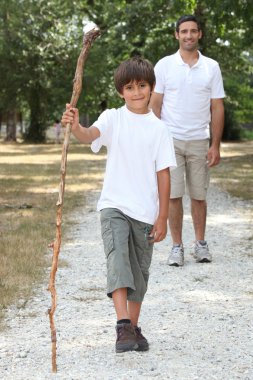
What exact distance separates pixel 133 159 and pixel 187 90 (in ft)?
8.48

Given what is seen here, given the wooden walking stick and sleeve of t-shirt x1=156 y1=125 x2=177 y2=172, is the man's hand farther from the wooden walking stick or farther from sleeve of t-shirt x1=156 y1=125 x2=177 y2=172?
the wooden walking stick

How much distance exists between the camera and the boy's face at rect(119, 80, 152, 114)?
14.3ft

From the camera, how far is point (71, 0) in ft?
121

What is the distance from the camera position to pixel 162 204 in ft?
14.4

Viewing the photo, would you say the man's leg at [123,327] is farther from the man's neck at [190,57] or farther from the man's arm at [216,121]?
the man's neck at [190,57]

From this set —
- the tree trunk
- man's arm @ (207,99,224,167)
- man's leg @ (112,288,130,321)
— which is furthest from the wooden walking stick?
the tree trunk

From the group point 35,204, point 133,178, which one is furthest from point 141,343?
point 35,204

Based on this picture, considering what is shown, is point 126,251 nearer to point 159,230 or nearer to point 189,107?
point 159,230

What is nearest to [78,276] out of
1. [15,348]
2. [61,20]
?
[15,348]

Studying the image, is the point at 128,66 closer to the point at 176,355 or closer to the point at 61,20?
the point at 176,355

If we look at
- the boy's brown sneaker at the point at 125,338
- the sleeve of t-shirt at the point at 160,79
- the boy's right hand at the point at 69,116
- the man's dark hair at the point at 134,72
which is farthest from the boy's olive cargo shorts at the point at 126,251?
the sleeve of t-shirt at the point at 160,79

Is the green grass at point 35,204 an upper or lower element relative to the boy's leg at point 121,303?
lower

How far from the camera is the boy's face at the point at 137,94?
171 inches

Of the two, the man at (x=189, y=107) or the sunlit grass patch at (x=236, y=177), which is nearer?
the man at (x=189, y=107)
